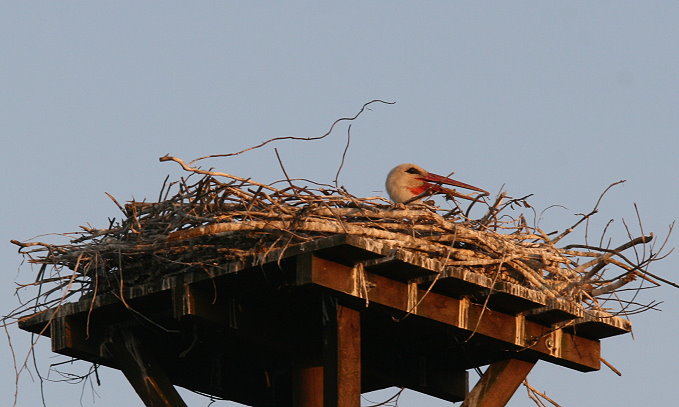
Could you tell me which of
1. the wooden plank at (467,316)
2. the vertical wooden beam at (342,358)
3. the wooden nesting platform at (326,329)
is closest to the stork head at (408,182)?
the wooden nesting platform at (326,329)

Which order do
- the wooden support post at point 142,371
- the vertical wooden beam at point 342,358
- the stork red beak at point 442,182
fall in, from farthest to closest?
the stork red beak at point 442,182, the wooden support post at point 142,371, the vertical wooden beam at point 342,358

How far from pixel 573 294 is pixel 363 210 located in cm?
137

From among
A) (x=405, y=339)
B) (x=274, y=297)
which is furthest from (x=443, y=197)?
(x=274, y=297)

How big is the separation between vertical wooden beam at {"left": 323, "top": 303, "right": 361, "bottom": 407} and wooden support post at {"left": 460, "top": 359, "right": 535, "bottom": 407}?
108 cm

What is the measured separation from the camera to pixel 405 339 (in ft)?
28.2

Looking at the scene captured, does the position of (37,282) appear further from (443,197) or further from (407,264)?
(443,197)

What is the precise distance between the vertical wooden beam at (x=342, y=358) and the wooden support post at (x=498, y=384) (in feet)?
3.55

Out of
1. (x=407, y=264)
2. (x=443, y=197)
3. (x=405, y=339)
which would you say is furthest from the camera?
(x=443, y=197)

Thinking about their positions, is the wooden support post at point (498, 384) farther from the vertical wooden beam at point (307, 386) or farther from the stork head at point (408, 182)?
the stork head at point (408, 182)

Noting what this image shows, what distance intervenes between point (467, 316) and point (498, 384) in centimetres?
60

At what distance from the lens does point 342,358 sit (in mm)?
7410

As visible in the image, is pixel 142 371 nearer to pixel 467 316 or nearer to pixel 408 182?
pixel 467 316

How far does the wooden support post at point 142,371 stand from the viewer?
8.23 metres

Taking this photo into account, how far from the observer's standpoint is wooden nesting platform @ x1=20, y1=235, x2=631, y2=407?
24.5 ft
